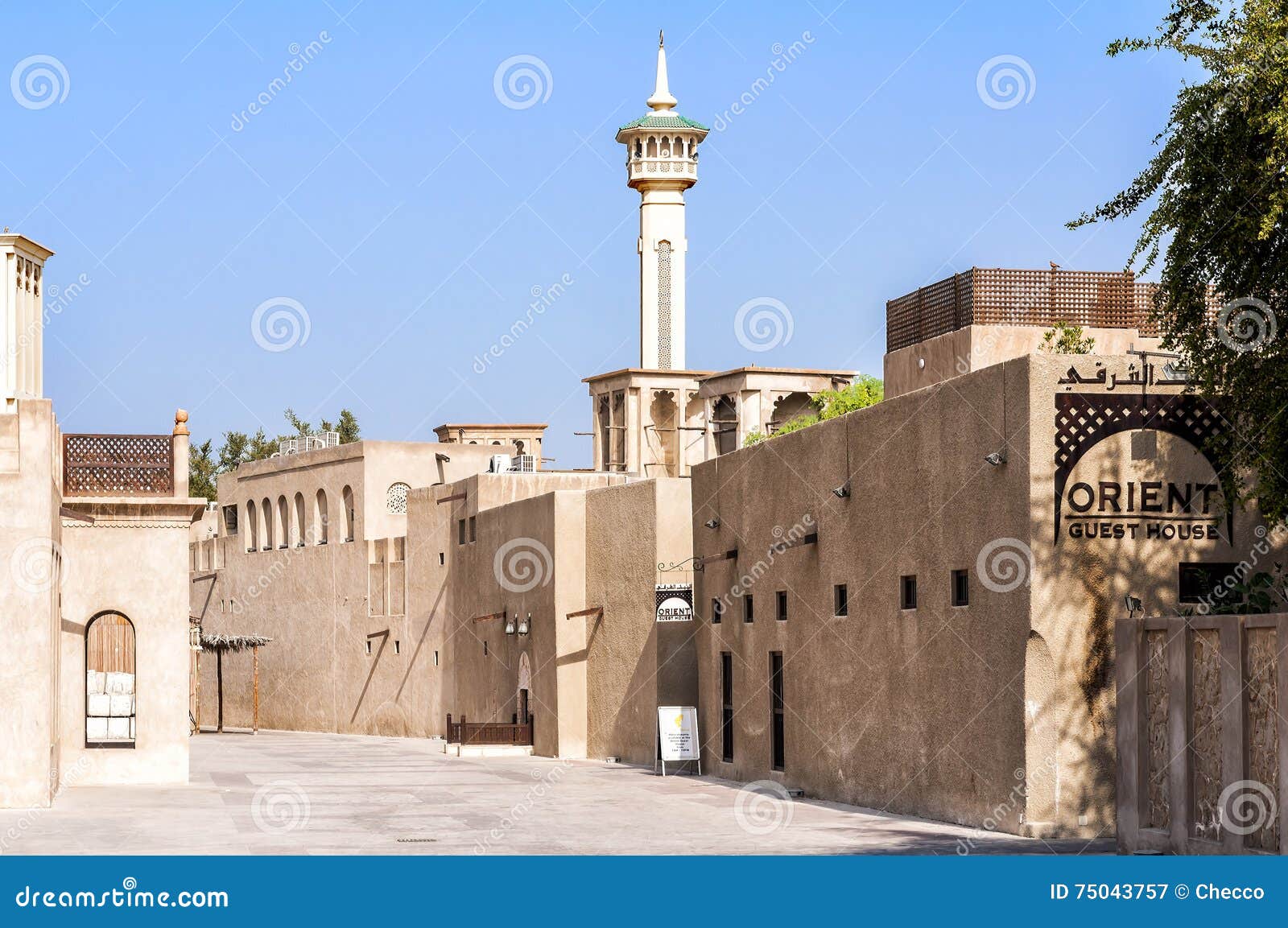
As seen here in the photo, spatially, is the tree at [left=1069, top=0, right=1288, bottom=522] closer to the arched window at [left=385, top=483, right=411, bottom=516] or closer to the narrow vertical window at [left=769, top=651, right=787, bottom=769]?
the narrow vertical window at [left=769, top=651, right=787, bottom=769]

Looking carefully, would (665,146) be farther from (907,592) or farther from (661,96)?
(907,592)

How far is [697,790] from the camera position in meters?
25.1

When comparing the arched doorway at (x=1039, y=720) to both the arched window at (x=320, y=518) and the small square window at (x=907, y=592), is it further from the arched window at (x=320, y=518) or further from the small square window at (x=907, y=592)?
the arched window at (x=320, y=518)

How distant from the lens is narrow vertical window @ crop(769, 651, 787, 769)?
25.5 meters

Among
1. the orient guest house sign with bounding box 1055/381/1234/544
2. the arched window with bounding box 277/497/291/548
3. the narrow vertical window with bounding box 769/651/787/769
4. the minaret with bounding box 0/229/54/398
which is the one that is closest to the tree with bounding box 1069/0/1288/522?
the orient guest house sign with bounding box 1055/381/1234/544

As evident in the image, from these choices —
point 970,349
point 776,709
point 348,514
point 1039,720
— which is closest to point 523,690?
point 776,709

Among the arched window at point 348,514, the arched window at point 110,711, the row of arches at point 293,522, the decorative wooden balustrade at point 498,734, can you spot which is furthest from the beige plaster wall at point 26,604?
the arched window at point 348,514

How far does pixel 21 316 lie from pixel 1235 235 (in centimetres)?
1454

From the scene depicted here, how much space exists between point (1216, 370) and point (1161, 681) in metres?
3.22

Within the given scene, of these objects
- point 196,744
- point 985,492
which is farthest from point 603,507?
point 985,492

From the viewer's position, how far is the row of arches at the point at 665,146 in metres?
77.2

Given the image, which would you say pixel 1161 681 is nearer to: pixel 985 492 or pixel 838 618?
pixel 985 492

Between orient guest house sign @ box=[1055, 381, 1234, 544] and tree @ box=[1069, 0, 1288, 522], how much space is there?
0.27 meters

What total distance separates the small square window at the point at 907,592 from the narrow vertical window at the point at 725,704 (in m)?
6.82
